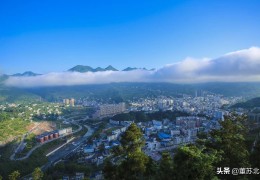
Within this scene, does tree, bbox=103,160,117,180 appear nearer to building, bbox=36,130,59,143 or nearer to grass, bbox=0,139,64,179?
grass, bbox=0,139,64,179

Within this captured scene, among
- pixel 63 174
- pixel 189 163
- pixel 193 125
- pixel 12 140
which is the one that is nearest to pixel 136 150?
pixel 189 163

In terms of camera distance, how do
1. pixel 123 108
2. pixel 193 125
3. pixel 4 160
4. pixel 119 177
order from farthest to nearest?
pixel 123 108 → pixel 193 125 → pixel 4 160 → pixel 119 177

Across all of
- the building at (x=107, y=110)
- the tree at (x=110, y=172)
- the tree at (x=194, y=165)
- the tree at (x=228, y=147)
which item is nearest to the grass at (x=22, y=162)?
the tree at (x=110, y=172)

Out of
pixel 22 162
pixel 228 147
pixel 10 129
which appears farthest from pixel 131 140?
pixel 10 129

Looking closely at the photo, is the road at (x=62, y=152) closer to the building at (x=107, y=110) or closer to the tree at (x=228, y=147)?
the tree at (x=228, y=147)

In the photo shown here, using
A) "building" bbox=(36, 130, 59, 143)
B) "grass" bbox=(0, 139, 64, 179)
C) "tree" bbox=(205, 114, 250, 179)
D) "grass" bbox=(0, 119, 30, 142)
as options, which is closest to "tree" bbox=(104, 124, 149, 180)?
"tree" bbox=(205, 114, 250, 179)

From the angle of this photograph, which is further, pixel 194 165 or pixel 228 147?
pixel 228 147

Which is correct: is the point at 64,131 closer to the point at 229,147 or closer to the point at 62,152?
the point at 62,152

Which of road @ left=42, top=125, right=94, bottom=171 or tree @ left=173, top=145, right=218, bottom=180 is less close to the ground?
tree @ left=173, top=145, right=218, bottom=180

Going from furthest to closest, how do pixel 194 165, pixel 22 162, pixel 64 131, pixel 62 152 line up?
pixel 64 131 < pixel 62 152 < pixel 22 162 < pixel 194 165

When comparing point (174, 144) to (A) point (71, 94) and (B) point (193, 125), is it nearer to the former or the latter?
(B) point (193, 125)

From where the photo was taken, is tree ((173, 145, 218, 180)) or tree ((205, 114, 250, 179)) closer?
tree ((173, 145, 218, 180))
